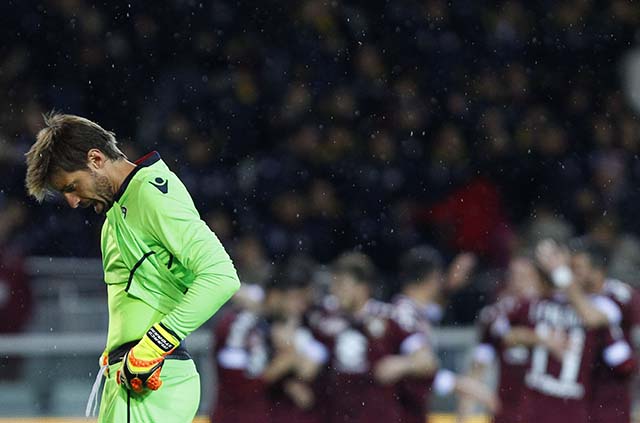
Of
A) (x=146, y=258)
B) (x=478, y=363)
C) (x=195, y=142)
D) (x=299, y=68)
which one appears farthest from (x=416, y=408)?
(x=299, y=68)

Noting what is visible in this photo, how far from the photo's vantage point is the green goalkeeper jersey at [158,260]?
444cm

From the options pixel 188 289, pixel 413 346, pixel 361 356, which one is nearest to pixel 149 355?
pixel 188 289

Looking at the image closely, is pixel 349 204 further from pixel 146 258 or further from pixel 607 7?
pixel 146 258

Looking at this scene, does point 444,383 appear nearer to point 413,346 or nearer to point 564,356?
point 413,346

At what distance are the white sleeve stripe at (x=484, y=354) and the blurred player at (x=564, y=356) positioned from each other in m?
0.46

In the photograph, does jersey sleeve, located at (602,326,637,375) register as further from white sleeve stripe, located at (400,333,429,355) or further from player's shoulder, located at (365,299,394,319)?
player's shoulder, located at (365,299,394,319)

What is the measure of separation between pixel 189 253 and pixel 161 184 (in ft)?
0.89

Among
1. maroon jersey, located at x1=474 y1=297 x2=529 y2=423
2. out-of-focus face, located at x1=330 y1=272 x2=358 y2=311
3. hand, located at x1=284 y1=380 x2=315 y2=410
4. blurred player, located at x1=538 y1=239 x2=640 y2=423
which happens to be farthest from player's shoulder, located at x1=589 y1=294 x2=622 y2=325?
hand, located at x1=284 y1=380 x2=315 y2=410

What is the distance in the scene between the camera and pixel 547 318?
8.89m

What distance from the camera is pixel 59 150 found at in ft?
14.9

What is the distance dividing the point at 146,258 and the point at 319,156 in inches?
405

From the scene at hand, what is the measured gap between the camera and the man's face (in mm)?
4582

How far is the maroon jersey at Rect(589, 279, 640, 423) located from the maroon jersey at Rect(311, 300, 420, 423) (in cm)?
120

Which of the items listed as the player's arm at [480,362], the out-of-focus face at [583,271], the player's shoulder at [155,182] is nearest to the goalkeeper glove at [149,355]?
the player's shoulder at [155,182]
